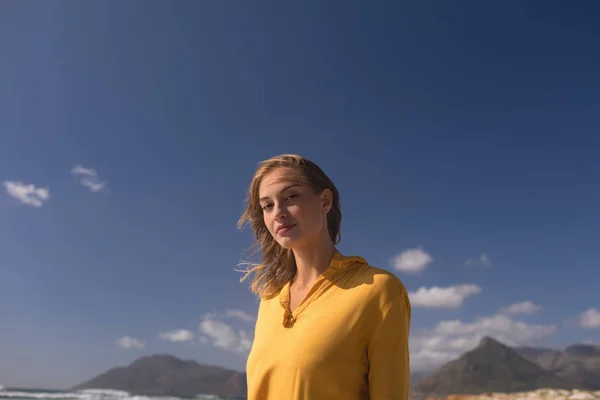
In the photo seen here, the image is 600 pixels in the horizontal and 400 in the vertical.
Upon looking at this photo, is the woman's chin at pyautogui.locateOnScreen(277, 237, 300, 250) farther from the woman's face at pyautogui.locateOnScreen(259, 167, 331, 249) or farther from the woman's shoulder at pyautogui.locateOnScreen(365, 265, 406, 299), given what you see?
the woman's shoulder at pyautogui.locateOnScreen(365, 265, 406, 299)

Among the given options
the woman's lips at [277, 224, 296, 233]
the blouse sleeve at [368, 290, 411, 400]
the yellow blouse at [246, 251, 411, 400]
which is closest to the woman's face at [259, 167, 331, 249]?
the woman's lips at [277, 224, 296, 233]

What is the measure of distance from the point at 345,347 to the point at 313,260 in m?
0.47

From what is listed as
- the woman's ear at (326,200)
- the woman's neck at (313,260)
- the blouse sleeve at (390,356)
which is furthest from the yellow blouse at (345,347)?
the woman's ear at (326,200)

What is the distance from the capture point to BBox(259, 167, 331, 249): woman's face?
5.66ft

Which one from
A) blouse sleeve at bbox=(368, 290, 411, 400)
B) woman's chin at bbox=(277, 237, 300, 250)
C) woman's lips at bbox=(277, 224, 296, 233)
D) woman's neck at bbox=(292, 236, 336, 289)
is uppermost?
woman's lips at bbox=(277, 224, 296, 233)

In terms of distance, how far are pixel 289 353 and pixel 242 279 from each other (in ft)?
2.35

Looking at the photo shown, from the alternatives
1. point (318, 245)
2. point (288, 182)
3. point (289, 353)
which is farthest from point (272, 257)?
point (289, 353)

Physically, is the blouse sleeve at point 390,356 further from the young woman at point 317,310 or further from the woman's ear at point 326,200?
the woman's ear at point 326,200

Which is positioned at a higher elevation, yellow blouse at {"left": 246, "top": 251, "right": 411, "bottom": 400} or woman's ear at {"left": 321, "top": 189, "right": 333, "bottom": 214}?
woman's ear at {"left": 321, "top": 189, "right": 333, "bottom": 214}

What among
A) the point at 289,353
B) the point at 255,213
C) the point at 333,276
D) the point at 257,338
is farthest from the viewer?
the point at 255,213

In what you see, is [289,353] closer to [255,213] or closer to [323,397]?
[323,397]

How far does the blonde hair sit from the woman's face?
34 millimetres

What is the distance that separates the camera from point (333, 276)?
165 centimetres

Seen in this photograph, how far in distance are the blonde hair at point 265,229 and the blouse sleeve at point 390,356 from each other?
562 mm
